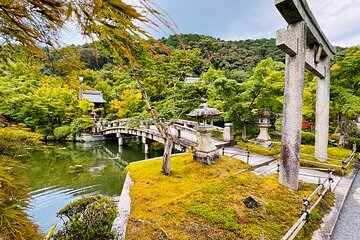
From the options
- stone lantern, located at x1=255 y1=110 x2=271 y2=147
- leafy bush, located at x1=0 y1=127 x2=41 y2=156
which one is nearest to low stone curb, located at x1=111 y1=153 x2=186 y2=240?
leafy bush, located at x1=0 y1=127 x2=41 y2=156

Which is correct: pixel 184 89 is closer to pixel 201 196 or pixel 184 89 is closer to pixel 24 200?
pixel 201 196

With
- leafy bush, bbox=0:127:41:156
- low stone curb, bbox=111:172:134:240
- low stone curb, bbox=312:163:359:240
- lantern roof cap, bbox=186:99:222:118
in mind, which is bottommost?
low stone curb, bbox=111:172:134:240

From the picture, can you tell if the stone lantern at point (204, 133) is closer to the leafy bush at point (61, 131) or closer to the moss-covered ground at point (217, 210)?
the moss-covered ground at point (217, 210)

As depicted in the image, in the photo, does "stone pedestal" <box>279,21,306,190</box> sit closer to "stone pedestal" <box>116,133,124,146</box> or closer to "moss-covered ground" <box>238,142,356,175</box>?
"moss-covered ground" <box>238,142,356,175</box>

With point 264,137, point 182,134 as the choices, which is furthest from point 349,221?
point 182,134

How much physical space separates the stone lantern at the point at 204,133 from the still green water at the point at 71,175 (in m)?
4.55

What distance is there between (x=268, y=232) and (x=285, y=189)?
1.97 m

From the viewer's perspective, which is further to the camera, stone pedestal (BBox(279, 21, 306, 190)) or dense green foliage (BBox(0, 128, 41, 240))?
stone pedestal (BBox(279, 21, 306, 190))

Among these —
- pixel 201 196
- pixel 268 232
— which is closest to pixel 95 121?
pixel 201 196

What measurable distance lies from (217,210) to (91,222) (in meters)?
2.37

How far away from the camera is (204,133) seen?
25.4ft

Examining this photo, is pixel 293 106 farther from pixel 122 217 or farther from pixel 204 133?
pixel 122 217

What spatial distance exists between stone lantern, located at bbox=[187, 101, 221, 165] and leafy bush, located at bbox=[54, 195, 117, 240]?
13.5 feet

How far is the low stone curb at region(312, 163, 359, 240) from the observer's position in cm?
366
